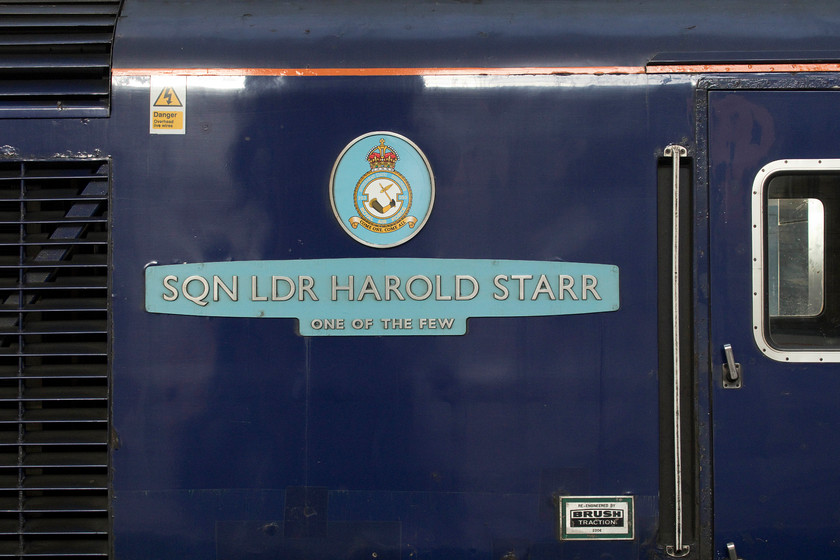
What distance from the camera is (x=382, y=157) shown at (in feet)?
7.96

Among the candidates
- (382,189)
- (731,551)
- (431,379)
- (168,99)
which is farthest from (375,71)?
(731,551)

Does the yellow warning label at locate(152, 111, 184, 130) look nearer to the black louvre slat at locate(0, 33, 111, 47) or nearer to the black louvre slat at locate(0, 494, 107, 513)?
the black louvre slat at locate(0, 33, 111, 47)

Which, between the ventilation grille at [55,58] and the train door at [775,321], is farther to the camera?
the ventilation grille at [55,58]

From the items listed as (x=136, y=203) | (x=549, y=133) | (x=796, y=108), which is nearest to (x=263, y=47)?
(x=136, y=203)

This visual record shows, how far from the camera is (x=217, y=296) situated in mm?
2418

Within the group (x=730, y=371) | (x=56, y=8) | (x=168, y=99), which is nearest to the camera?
(x=730, y=371)

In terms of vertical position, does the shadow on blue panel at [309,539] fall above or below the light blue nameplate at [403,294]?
below

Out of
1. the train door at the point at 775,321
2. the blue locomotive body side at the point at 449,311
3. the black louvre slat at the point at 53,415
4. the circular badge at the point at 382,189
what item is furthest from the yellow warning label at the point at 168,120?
the train door at the point at 775,321

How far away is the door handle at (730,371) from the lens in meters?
2.36

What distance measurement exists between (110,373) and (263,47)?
135 centimetres

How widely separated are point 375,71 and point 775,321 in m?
1.76

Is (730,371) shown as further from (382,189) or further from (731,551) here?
(382,189)

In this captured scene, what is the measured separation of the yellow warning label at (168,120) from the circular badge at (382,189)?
2.02ft

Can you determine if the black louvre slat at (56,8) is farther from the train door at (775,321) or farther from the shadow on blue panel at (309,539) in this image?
the train door at (775,321)
